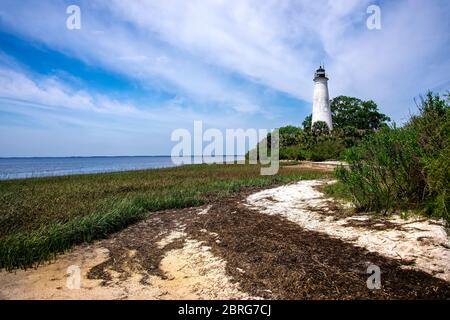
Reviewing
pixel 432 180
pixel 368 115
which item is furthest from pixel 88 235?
pixel 368 115

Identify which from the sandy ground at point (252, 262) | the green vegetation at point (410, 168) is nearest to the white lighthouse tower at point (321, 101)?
the green vegetation at point (410, 168)

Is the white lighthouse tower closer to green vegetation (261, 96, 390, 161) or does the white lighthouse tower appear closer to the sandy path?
green vegetation (261, 96, 390, 161)

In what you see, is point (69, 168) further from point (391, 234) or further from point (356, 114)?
point (391, 234)

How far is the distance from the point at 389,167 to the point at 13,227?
8531 mm

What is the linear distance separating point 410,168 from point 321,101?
4405cm

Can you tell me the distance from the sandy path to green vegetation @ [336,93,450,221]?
0.55m

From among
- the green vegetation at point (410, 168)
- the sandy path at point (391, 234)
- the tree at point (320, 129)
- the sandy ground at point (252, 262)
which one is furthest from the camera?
the tree at point (320, 129)

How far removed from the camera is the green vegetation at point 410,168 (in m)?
5.79

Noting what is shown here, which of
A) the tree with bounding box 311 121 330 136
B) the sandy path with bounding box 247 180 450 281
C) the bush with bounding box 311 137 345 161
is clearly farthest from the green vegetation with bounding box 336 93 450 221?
the tree with bounding box 311 121 330 136

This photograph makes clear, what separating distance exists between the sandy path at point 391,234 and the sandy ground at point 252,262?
0.01 meters

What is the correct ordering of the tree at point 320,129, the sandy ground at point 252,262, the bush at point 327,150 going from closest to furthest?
the sandy ground at point 252,262 → the bush at point 327,150 → the tree at point 320,129

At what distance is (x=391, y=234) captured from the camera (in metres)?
5.57

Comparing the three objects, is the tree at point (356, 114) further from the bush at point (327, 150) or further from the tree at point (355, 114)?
the bush at point (327, 150)
